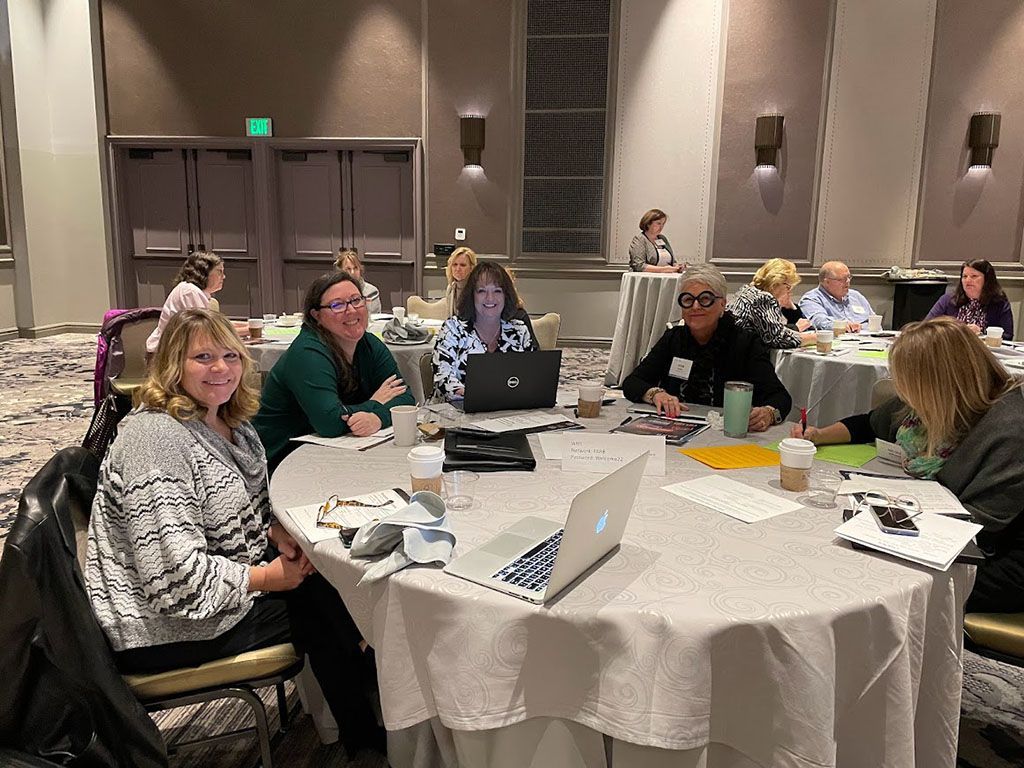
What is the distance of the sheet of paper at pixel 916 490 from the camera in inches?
67.9

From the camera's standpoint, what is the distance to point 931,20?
7.79 metres

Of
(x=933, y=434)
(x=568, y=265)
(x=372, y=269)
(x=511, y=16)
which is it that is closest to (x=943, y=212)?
(x=568, y=265)

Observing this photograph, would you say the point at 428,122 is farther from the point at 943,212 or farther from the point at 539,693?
the point at 539,693

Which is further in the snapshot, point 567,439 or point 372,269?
point 372,269

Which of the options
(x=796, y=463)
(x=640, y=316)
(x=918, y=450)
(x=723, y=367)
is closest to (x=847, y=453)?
(x=918, y=450)

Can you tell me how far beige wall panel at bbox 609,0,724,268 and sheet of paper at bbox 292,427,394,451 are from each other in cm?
676

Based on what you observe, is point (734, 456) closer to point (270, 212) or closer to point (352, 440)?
point (352, 440)

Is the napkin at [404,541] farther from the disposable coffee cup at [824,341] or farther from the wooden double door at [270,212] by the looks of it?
the wooden double door at [270,212]

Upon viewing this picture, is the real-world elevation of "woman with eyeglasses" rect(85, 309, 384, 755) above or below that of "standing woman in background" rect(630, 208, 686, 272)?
below

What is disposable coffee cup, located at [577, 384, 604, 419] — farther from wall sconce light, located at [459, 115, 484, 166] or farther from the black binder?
wall sconce light, located at [459, 115, 484, 166]

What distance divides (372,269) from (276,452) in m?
6.84

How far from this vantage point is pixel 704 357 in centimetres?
306

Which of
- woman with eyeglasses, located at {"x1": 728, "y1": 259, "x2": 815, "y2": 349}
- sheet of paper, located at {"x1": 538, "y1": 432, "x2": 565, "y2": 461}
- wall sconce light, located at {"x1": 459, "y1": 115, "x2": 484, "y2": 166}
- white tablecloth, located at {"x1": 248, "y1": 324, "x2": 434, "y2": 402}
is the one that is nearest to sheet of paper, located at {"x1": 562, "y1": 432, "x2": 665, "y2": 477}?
sheet of paper, located at {"x1": 538, "y1": 432, "x2": 565, "y2": 461}

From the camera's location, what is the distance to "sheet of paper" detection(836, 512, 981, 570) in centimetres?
145
